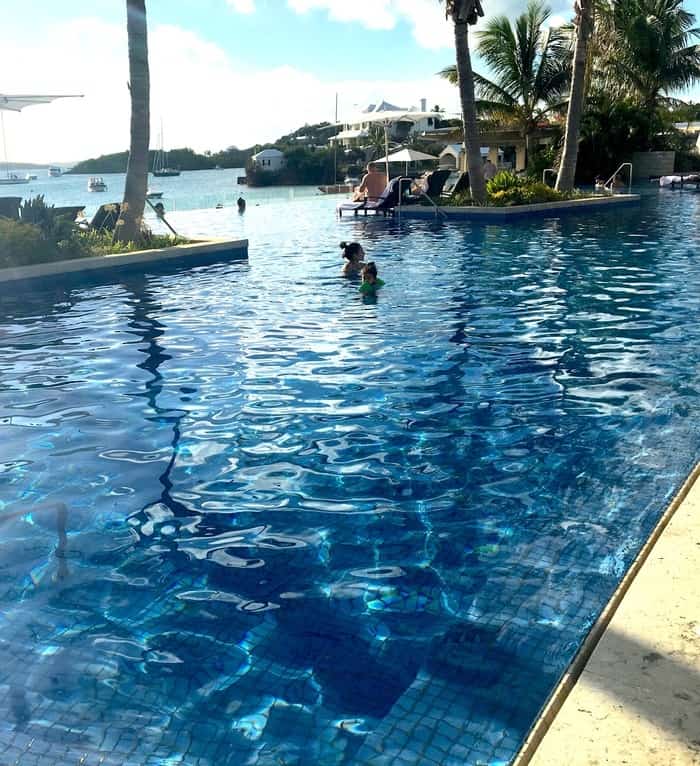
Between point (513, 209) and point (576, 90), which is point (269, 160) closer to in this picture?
point (576, 90)

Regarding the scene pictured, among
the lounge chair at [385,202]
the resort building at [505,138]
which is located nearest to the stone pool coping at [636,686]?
the lounge chair at [385,202]

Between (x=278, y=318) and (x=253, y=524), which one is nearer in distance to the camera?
(x=253, y=524)

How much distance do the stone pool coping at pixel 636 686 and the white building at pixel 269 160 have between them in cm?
8965

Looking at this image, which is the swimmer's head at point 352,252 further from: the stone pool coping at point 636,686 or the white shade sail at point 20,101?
the stone pool coping at point 636,686

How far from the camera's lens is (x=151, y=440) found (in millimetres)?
5789

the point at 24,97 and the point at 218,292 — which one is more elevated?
the point at 24,97

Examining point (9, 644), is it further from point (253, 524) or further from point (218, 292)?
point (218, 292)

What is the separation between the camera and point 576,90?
22.8m

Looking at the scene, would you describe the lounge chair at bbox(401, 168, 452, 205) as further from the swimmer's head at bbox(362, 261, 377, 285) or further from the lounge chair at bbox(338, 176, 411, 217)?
the swimmer's head at bbox(362, 261, 377, 285)

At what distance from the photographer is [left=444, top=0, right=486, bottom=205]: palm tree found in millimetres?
20203

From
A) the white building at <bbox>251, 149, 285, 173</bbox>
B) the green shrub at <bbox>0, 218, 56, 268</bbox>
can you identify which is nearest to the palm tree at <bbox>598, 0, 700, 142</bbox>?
the green shrub at <bbox>0, 218, 56, 268</bbox>

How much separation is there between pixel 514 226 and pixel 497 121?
690 inches

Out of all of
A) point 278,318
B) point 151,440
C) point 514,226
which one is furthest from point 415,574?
point 514,226

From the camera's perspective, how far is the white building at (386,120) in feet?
103
